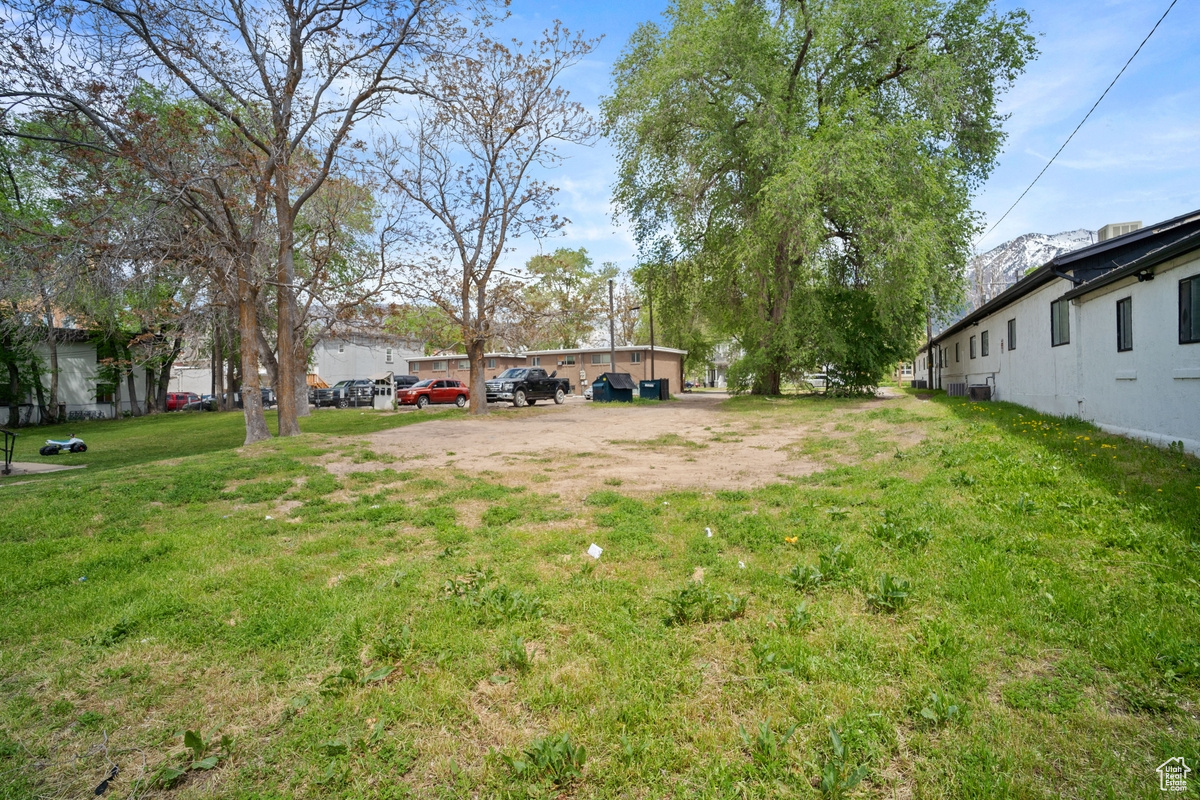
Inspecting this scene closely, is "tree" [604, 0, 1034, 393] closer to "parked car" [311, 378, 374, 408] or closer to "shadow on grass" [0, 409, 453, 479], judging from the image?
"shadow on grass" [0, 409, 453, 479]

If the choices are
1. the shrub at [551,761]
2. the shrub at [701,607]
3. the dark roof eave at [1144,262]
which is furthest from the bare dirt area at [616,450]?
the dark roof eave at [1144,262]

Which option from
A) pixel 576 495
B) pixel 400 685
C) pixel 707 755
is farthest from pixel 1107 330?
pixel 400 685

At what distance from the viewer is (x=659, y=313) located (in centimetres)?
2920

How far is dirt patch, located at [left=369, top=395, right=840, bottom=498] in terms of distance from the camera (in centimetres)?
830

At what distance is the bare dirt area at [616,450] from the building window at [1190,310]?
4.89 m

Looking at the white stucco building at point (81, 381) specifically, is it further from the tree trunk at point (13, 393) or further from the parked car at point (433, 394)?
the parked car at point (433, 394)

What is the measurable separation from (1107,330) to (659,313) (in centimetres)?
2000

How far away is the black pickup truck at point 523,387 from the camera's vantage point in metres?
27.8

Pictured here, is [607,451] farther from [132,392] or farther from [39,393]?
[132,392]

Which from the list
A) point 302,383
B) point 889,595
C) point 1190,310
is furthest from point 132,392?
point 1190,310

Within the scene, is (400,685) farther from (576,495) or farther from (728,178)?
(728,178)

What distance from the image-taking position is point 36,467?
1284cm

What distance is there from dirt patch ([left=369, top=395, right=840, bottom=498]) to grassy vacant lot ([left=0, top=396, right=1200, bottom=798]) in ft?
6.55

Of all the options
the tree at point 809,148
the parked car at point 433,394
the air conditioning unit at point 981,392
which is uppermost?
the tree at point 809,148
